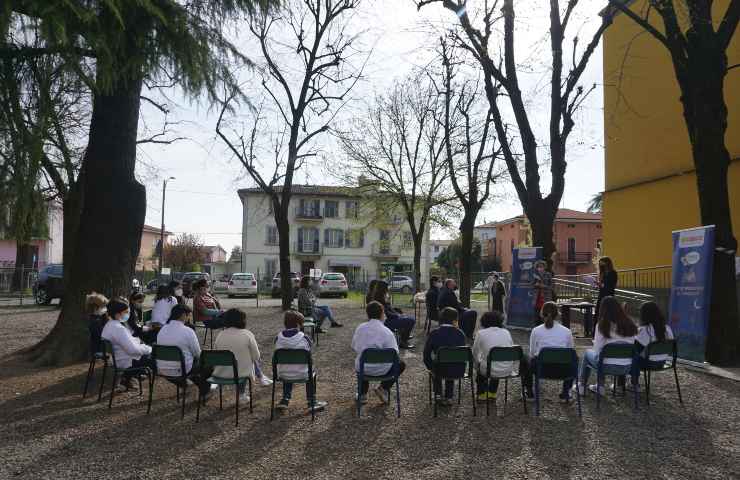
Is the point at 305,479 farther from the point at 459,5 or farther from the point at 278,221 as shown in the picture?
the point at 278,221

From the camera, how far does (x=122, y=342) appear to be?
20.8 ft

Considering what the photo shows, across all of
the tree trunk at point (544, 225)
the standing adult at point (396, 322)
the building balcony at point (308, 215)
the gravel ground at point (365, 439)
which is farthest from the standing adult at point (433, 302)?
the building balcony at point (308, 215)

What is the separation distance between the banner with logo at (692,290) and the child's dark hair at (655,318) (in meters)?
2.37

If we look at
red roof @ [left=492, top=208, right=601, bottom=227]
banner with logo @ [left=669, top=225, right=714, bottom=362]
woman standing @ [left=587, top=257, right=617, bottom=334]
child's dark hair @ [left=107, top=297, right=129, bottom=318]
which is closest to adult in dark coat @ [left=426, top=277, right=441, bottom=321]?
woman standing @ [left=587, top=257, right=617, bottom=334]

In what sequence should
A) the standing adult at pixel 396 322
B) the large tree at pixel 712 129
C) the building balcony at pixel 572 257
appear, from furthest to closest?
the building balcony at pixel 572 257 → the standing adult at pixel 396 322 → the large tree at pixel 712 129

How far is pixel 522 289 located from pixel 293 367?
901 centimetres

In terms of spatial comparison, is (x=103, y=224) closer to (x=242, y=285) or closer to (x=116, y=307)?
(x=116, y=307)

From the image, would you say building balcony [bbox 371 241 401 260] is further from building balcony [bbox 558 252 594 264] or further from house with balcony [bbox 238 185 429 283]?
building balcony [bbox 558 252 594 264]

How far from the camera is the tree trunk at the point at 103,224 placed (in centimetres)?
887

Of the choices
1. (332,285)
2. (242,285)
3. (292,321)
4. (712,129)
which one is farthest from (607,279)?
(242,285)

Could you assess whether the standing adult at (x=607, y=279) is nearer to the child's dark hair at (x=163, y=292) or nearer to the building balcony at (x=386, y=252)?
the child's dark hair at (x=163, y=292)

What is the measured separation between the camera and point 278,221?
18906 millimetres

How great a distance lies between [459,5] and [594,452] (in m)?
11.1

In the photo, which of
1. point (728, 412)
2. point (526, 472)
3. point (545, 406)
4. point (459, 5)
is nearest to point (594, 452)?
point (526, 472)
